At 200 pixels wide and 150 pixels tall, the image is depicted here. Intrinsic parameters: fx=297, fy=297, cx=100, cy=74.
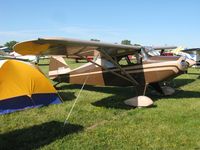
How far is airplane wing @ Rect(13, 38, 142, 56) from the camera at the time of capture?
7.03 metres

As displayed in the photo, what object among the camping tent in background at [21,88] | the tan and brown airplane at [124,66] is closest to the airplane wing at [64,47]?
the tan and brown airplane at [124,66]

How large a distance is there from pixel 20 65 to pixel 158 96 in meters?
6.22

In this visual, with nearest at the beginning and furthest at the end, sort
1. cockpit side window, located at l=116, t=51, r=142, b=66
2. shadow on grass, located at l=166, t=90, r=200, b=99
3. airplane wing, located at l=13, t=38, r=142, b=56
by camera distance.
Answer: airplane wing, located at l=13, t=38, r=142, b=56 → cockpit side window, located at l=116, t=51, r=142, b=66 → shadow on grass, located at l=166, t=90, r=200, b=99

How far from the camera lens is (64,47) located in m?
8.70

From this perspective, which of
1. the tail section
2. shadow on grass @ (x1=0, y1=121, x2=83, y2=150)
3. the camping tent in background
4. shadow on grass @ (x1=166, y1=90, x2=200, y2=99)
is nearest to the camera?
shadow on grass @ (x1=0, y1=121, x2=83, y2=150)

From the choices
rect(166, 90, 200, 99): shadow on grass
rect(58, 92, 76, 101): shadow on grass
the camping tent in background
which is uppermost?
the camping tent in background

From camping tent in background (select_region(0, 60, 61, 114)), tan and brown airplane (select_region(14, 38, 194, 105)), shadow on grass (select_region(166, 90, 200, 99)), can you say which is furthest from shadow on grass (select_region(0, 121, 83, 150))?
Result: shadow on grass (select_region(166, 90, 200, 99))

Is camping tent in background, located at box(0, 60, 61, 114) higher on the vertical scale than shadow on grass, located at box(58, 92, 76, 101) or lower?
higher

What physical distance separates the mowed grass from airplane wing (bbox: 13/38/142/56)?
5.68 feet

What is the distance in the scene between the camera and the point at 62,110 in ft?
28.8

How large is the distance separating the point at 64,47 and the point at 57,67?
4823mm

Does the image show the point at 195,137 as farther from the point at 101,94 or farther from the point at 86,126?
the point at 101,94

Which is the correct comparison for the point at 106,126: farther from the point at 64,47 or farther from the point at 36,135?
the point at 64,47

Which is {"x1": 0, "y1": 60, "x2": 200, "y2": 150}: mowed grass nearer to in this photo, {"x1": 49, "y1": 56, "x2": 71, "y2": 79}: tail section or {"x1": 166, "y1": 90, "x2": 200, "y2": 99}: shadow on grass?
{"x1": 166, "y1": 90, "x2": 200, "y2": 99}: shadow on grass
